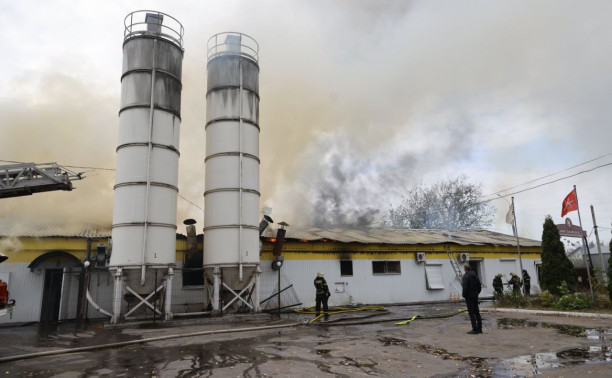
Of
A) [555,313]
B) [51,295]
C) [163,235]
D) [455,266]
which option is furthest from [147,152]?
[455,266]

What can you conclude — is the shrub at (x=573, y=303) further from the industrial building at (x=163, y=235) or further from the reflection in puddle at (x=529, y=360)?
the industrial building at (x=163, y=235)

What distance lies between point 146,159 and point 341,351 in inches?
429

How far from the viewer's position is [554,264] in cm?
1778

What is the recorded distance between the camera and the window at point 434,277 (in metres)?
24.1

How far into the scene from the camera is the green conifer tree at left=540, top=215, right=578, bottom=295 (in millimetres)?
17547

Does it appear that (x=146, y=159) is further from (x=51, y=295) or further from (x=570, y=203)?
(x=570, y=203)

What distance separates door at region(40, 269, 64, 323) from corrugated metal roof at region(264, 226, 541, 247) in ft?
31.1

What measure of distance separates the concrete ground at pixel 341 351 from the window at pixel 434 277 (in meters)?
10.6

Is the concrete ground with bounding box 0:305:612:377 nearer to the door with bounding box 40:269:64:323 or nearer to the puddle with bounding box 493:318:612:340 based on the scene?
the puddle with bounding box 493:318:612:340

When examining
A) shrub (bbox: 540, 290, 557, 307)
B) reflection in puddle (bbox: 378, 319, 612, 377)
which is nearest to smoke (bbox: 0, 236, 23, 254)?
reflection in puddle (bbox: 378, 319, 612, 377)

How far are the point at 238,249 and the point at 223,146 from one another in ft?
15.0

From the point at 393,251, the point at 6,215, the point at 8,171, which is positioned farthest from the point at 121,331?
the point at 393,251

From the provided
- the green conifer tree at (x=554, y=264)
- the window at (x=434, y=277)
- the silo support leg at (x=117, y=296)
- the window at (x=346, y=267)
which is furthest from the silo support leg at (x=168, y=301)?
the green conifer tree at (x=554, y=264)

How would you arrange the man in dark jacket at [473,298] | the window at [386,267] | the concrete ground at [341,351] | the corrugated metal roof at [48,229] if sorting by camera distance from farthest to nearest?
the window at [386,267] < the corrugated metal roof at [48,229] < the man in dark jacket at [473,298] < the concrete ground at [341,351]
